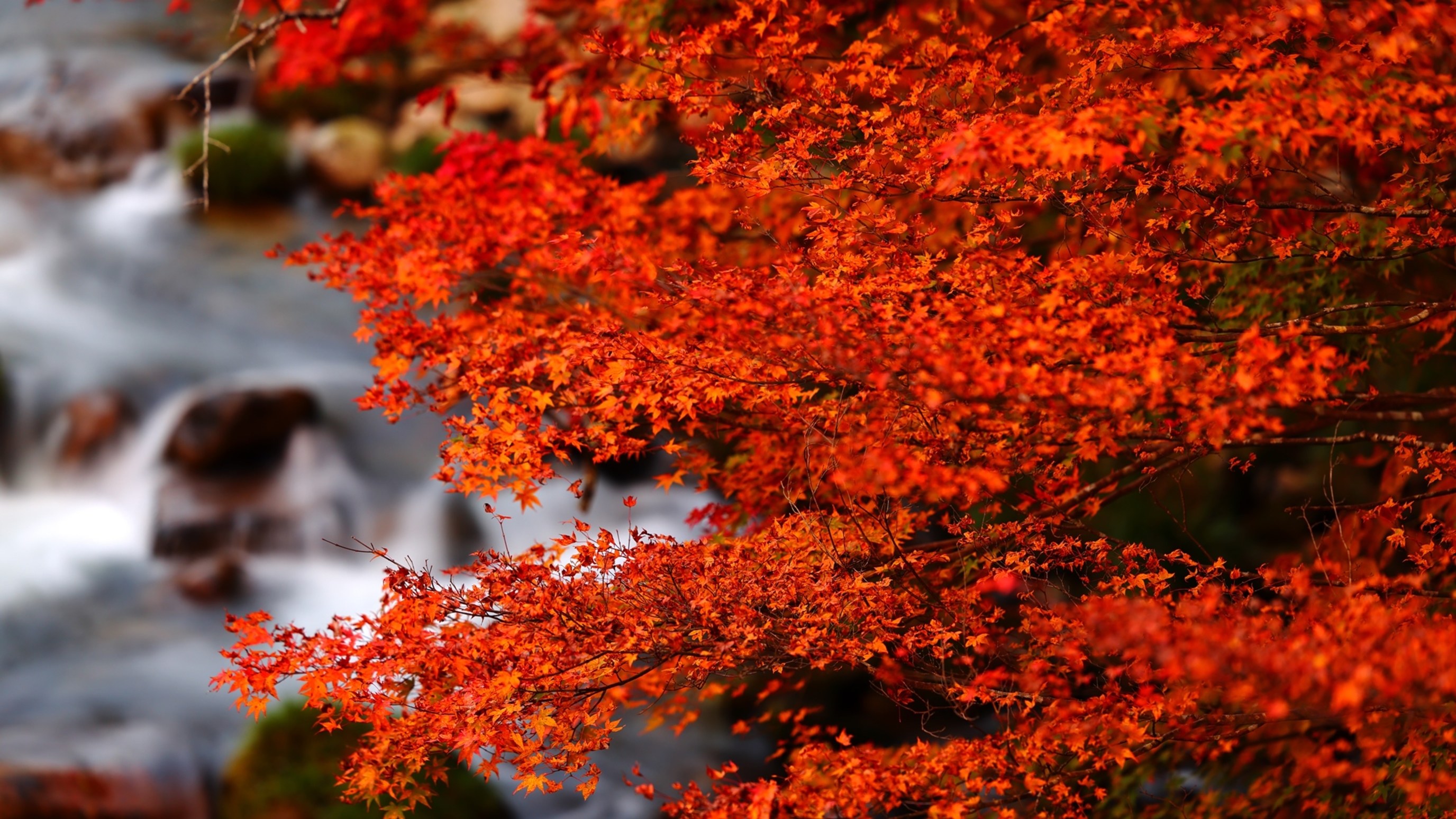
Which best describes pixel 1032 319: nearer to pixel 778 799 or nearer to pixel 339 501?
pixel 778 799

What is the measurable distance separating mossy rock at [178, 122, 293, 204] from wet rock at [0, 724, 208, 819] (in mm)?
8918

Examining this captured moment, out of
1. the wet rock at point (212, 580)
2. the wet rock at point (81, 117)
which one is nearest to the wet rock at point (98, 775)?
the wet rock at point (212, 580)

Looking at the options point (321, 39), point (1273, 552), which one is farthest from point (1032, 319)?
point (321, 39)

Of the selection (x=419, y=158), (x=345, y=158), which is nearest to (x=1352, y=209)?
(x=419, y=158)

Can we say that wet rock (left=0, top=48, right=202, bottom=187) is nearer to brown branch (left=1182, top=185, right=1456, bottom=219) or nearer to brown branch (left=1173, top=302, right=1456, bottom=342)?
brown branch (left=1182, top=185, right=1456, bottom=219)

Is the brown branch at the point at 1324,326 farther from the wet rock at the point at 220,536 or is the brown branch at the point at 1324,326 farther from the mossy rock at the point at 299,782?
the wet rock at the point at 220,536

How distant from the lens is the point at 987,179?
432 centimetres

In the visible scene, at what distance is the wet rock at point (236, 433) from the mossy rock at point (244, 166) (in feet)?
17.1

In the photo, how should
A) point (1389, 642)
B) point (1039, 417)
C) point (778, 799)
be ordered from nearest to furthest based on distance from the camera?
point (1389, 642), point (1039, 417), point (778, 799)

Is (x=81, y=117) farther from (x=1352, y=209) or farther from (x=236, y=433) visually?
(x=1352, y=209)

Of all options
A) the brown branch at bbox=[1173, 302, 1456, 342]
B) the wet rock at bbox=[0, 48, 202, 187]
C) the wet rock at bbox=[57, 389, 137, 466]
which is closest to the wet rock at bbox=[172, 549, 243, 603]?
the wet rock at bbox=[57, 389, 137, 466]

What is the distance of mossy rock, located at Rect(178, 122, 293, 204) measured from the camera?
1472 cm

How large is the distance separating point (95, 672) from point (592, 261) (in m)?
6.38

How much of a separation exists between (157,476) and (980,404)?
9231mm
